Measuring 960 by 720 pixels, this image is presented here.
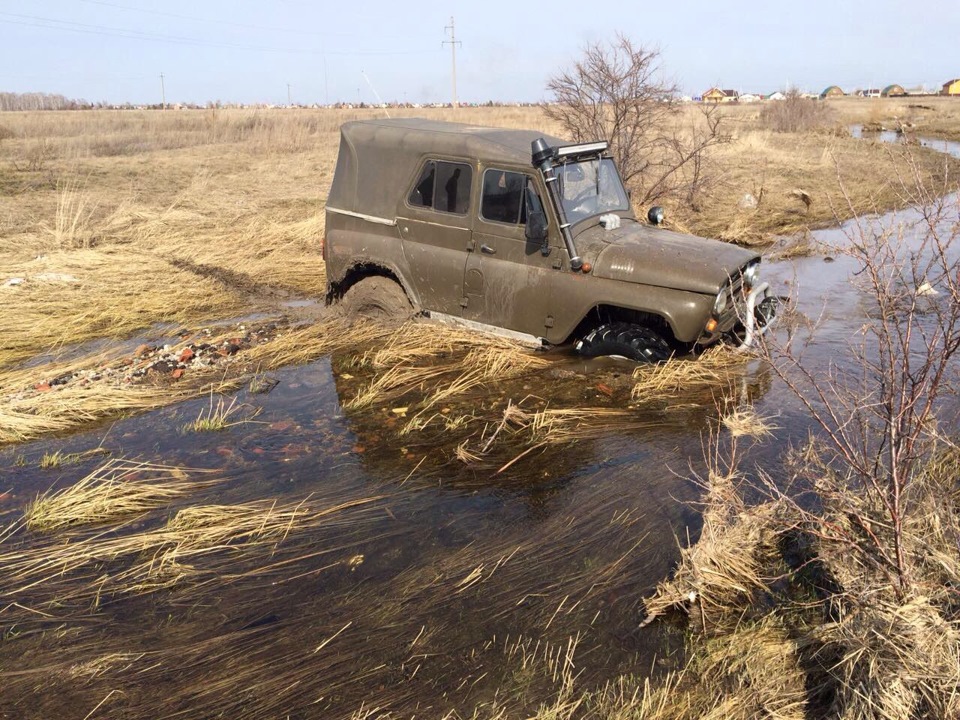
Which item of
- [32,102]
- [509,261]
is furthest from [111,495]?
[32,102]

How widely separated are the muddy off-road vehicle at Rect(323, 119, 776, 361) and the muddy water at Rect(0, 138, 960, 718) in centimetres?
86

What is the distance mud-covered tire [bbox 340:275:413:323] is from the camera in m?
7.25

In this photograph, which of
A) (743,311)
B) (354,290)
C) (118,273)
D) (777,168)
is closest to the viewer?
(743,311)

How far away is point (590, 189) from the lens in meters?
6.70

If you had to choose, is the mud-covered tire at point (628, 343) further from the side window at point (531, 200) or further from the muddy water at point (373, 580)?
the side window at point (531, 200)

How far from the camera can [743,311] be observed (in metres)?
6.01

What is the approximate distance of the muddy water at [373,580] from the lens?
3.01 metres

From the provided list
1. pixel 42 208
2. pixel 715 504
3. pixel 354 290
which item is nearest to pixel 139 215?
pixel 42 208

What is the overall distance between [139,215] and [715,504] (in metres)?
12.8

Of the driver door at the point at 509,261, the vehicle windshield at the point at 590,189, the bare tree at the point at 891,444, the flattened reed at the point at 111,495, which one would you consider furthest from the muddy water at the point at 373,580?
the vehicle windshield at the point at 590,189

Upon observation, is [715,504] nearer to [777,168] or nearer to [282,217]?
[282,217]

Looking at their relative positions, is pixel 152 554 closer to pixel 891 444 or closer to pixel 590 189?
pixel 891 444

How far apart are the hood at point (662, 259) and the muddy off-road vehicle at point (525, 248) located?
0.04 ft

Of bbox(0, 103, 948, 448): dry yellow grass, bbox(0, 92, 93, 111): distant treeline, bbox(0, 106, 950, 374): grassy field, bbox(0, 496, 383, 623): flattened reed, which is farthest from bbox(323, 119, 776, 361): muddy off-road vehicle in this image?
bbox(0, 92, 93, 111): distant treeline
